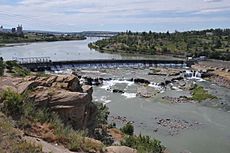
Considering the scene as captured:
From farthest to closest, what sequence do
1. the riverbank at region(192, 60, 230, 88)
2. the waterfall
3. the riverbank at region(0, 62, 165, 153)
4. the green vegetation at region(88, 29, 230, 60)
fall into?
the green vegetation at region(88, 29, 230, 60)
the waterfall
the riverbank at region(192, 60, 230, 88)
the riverbank at region(0, 62, 165, 153)

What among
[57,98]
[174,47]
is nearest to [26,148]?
[57,98]

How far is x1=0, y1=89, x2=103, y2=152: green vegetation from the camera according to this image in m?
11.9

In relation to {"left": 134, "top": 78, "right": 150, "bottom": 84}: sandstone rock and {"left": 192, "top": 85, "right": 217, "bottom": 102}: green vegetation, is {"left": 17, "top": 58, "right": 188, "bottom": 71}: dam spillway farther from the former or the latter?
{"left": 192, "top": 85, "right": 217, "bottom": 102}: green vegetation

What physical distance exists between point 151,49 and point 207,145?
9029cm

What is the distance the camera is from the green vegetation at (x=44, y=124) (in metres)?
11.9

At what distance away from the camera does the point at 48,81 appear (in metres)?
20.5

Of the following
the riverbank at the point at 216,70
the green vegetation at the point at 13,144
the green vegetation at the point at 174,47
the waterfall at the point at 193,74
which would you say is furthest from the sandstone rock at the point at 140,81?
the green vegetation at the point at 13,144

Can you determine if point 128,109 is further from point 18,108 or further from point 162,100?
point 18,108

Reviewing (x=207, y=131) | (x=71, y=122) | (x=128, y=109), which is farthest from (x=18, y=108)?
(x=128, y=109)

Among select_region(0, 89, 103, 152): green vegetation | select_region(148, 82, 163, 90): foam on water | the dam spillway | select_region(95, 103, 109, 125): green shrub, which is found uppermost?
select_region(0, 89, 103, 152): green vegetation

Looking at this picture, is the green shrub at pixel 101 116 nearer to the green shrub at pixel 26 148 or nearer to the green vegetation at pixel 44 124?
the green vegetation at pixel 44 124

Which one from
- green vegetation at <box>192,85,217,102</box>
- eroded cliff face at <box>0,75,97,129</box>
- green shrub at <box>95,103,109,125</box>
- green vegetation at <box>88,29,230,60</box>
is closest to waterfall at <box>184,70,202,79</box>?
green vegetation at <box>192,85,217,102</box>

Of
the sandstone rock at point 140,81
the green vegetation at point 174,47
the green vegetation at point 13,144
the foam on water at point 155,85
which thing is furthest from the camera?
the green vegetation at point 174,47

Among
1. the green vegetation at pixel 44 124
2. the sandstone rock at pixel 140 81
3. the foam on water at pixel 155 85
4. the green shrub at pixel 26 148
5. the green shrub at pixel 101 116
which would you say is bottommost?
the foam on water at pixel 155 85
